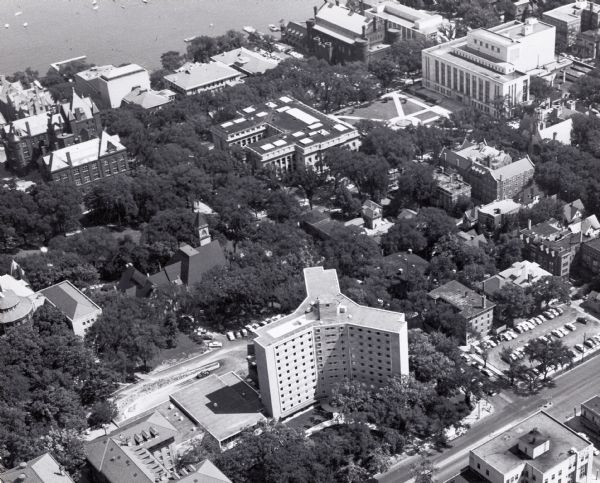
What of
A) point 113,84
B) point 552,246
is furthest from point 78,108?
point 552,246

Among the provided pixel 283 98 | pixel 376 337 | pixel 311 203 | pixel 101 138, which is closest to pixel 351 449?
pixel 376 337

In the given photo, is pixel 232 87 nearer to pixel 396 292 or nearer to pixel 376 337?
pixel 396 292

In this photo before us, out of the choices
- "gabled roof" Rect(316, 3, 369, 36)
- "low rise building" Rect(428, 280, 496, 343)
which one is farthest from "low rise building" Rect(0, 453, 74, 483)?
"gabled roof" Rect(316, 3, 369, 36)

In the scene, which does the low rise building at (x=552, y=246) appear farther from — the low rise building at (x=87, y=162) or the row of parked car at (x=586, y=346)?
the low rise building at (x=87, y=162)

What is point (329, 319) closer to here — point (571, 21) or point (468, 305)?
point (468, 305)

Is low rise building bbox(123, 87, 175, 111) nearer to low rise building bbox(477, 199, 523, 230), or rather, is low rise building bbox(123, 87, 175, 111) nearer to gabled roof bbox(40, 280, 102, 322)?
gabled roof bbox(40, 280, 102, 322)
